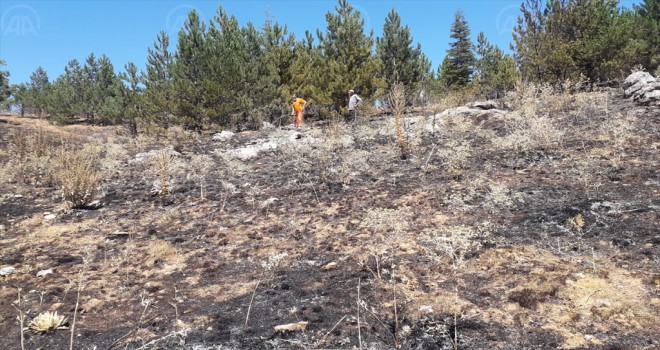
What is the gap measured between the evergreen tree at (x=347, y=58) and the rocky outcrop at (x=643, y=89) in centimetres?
764

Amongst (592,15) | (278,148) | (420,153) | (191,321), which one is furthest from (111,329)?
(592,15)

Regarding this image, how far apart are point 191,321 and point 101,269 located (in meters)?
1.50

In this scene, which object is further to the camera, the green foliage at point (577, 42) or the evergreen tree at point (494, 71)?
the evergreen tree at point (494, 71)

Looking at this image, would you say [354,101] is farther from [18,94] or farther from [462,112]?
[18,94]

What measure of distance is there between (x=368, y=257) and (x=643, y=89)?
9160 millimetres

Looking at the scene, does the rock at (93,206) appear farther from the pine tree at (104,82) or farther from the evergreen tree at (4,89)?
the evergreen tree at (4,89)

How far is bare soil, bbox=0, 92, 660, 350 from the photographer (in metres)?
2.32

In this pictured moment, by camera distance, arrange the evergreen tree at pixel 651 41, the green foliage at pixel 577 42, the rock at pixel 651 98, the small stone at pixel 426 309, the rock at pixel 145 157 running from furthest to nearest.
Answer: the evergreen tree at pixel 651 41 → the green foliage at pixel 577 42 → the rock at pixel 145 157 → the rock at pixel 651 98 → the small stone at pixel 426 309

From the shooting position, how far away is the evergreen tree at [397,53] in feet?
58.0

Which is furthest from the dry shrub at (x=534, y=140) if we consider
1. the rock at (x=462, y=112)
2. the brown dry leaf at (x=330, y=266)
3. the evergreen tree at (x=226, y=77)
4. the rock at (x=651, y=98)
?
the evergreen tree at (x=226, y=77)

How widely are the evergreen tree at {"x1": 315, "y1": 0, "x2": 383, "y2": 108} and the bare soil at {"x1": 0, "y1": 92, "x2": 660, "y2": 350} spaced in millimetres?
8819

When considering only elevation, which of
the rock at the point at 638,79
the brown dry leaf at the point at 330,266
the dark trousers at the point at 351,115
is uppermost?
the dark trousers at the point at 351,115

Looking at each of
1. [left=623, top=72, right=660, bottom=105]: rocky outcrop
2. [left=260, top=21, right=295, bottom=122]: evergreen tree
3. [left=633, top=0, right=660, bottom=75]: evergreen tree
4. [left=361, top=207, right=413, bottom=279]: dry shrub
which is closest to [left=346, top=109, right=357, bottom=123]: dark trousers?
[left=260, top=21, right=295, bottom=122]: evergreen tree

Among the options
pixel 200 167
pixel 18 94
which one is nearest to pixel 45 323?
pixel 200 167
